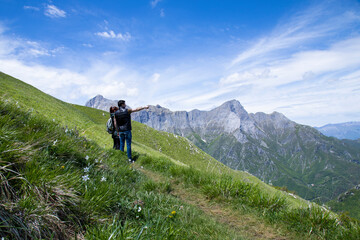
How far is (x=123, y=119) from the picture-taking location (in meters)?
11.1

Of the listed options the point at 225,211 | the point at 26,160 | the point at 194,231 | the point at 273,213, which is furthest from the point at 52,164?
the point at 273,213

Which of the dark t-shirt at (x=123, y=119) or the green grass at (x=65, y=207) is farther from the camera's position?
the dark t-shirt at (x=123, y=119)

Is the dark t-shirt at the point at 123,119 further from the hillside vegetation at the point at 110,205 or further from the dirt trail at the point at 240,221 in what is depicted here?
the dirt trail at the point at 240,221

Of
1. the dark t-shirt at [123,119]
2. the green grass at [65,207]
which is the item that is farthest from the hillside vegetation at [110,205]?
the dark t-shirt at [123,119]

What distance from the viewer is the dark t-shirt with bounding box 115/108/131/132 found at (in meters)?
11.0

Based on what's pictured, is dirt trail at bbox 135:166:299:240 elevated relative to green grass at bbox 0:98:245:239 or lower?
lower

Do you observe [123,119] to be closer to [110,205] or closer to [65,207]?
[110,205]

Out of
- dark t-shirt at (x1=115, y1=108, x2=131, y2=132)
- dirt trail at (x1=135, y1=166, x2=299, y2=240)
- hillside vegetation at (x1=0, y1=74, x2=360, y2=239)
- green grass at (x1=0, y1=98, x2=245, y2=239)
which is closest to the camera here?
green grass at (x1=0, y1=98, x2=245, y2=239)

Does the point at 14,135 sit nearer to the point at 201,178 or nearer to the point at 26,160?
the point at 26,160

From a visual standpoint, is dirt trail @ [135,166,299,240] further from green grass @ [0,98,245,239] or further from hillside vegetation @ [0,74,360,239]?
green grass @ [0,98,245,239]

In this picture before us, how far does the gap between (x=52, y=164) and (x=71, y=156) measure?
0.97 m

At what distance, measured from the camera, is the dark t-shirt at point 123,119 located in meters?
11.0

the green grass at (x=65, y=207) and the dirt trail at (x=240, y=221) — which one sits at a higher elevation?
the green grass at (x=65, y=207)

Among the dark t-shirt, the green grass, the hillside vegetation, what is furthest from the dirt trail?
the dark t-shirt
